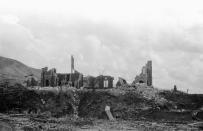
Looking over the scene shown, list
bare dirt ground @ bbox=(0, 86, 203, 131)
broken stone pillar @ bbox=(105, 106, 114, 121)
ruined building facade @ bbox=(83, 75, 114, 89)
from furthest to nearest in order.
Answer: ruined building facade @ bbox=(83, 75, 114, 89) < bare dirt ground @ bbox=(0, 86, 203, 131) < broken stone pillar @ bbox=(105, 106, 114, 121)

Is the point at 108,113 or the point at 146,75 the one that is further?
the point at 146,75

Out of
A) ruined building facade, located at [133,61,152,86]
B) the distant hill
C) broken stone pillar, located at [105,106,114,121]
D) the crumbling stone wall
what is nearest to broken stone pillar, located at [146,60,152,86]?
ruined building facade, located at [133,61,152,86]

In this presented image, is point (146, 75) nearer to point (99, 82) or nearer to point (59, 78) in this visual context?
point (99, 82)

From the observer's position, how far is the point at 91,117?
139 feet

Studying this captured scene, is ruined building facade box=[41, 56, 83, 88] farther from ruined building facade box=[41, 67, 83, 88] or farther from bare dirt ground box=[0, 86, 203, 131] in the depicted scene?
bare dirt ground box=[0, 86, 203, 131]

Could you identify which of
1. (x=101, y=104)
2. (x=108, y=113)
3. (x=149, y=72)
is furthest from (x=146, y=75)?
(x=108, y=113)

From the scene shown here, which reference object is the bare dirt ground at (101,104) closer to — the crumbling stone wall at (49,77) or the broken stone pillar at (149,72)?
the broken stone pillar at (149,72)

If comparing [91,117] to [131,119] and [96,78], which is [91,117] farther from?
[96,78]

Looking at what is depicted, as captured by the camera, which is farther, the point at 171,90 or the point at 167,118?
the point at 171,90

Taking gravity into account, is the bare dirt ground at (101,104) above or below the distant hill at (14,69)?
below

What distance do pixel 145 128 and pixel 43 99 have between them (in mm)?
18953

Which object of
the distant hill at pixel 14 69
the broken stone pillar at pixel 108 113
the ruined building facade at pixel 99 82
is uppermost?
the distant hill at pixel 14 69

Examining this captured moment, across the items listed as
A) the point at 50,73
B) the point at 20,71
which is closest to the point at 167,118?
the point at 50,73

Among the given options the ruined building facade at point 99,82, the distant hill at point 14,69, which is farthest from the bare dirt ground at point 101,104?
the distant hill at point 14,69
